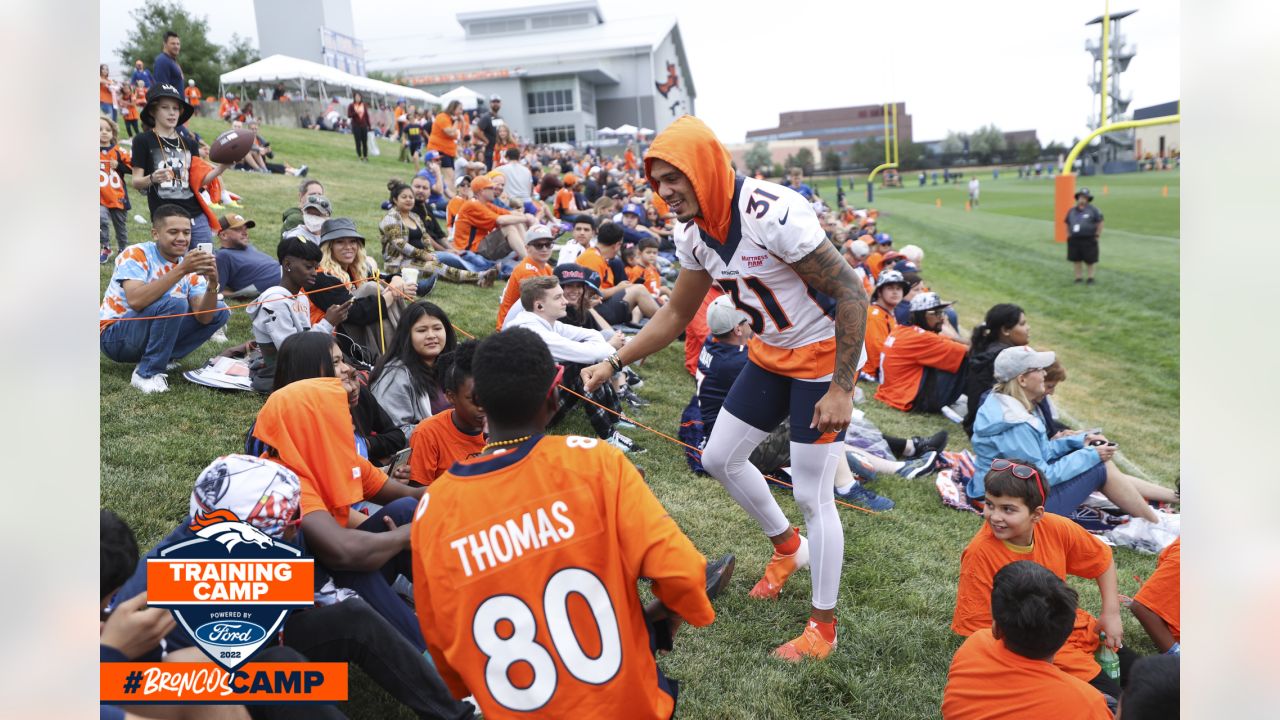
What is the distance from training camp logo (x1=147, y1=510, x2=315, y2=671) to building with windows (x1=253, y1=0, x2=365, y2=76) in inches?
1853

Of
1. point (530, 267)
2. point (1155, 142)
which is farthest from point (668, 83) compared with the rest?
point (530, 267)

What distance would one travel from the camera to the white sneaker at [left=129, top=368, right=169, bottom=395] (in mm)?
6176

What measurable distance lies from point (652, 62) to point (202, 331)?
7169cm

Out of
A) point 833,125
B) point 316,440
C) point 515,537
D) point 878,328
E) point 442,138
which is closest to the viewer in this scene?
point 515,537

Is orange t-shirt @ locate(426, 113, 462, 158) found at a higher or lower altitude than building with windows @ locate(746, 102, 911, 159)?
lower

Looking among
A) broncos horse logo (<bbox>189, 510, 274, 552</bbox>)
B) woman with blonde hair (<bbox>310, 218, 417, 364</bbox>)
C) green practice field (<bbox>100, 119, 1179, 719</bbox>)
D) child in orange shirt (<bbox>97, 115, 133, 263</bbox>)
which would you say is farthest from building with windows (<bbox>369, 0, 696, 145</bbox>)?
broncos horse logo (<bbox>189, 510, 274, 552</bbox>)

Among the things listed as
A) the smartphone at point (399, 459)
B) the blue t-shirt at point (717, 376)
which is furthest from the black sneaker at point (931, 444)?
the smartphone at point (399, 459)

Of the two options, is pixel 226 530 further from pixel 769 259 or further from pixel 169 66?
pixel 169 66

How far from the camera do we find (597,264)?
9922 millimetres

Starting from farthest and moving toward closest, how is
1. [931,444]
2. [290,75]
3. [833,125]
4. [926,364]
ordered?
[833,125]
[290,75]
[926,364]
[931,444]

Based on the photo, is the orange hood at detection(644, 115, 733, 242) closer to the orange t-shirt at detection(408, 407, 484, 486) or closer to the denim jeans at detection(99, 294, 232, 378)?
the orange t-shirt at detection(408, 407, 484, 486)

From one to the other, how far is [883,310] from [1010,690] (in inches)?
288
